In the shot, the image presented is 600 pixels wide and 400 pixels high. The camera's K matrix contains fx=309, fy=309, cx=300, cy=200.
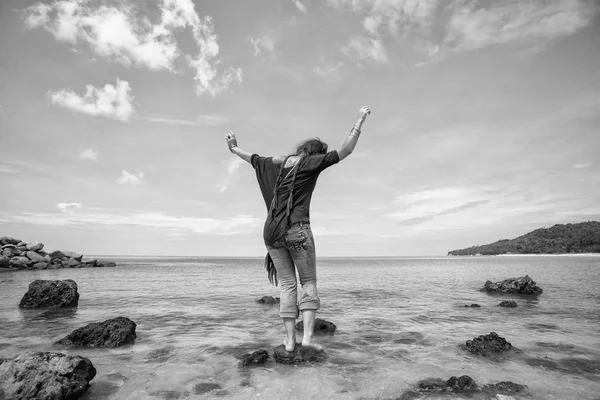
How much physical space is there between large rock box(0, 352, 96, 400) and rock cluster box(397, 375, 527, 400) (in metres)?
3.34

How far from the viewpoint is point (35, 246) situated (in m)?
39.7

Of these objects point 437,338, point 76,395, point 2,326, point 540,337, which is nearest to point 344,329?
point 437,338

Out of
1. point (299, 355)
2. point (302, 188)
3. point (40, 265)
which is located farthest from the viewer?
point (40, 265)

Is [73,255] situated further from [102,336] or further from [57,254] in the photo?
[102,336]

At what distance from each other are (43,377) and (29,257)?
45.1 meters

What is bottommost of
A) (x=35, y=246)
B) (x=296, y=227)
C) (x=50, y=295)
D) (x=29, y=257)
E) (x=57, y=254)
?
(x=50, y=295)

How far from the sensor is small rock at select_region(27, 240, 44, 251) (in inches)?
1538

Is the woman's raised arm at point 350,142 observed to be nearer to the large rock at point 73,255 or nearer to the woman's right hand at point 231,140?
the woman's right hand at point 231,140

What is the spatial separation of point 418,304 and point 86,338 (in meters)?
9.19

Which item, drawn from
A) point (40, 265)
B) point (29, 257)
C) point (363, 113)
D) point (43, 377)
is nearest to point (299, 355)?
point (43, 377)

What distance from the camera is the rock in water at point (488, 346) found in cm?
473

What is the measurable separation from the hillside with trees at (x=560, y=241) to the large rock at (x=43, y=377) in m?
135

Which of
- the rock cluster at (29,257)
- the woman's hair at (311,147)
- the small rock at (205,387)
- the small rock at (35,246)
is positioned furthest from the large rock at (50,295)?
the small rock at (35,246)

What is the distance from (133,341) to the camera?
5410mm
